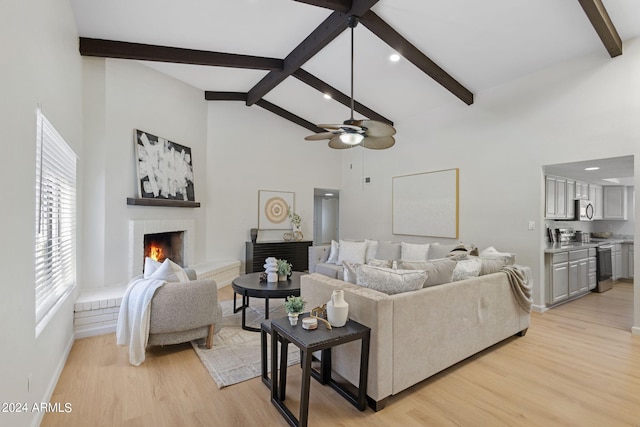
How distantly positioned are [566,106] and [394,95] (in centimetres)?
250

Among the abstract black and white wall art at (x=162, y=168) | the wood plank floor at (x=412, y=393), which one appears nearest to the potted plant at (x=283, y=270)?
the wood plank floor at (x=412, y=393)

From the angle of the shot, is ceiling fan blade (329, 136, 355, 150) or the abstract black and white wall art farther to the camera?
the abstract black and white wall art

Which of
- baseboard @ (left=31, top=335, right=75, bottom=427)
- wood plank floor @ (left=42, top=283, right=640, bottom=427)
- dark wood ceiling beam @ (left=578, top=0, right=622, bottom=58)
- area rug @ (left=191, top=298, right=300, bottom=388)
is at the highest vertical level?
dark wood ceiling beam @ (left=578, top=0, right=622, bottom=58)

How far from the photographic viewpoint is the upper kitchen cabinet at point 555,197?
4559 mm

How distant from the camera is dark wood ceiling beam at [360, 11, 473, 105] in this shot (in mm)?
3664

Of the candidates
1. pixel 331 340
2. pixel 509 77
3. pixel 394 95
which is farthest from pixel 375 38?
pixel 331 340

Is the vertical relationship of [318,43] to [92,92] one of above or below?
above

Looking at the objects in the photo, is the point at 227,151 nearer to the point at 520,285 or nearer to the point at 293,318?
the point at 293,318

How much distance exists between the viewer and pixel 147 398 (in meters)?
2.21

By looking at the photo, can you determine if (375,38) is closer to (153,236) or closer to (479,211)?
(479,211)

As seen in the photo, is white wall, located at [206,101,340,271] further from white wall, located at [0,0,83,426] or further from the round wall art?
white wall, located at [0,0,83,426]

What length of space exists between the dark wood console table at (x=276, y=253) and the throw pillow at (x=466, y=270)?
13.9ft

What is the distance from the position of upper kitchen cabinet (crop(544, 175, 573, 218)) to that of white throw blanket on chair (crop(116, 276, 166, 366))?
16.9 ft

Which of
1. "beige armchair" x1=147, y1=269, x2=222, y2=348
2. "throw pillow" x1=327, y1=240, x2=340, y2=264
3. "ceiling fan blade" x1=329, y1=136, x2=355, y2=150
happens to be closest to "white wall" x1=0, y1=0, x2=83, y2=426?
"beige armchair" x1=147, y1=269, x2=222, y2=348
